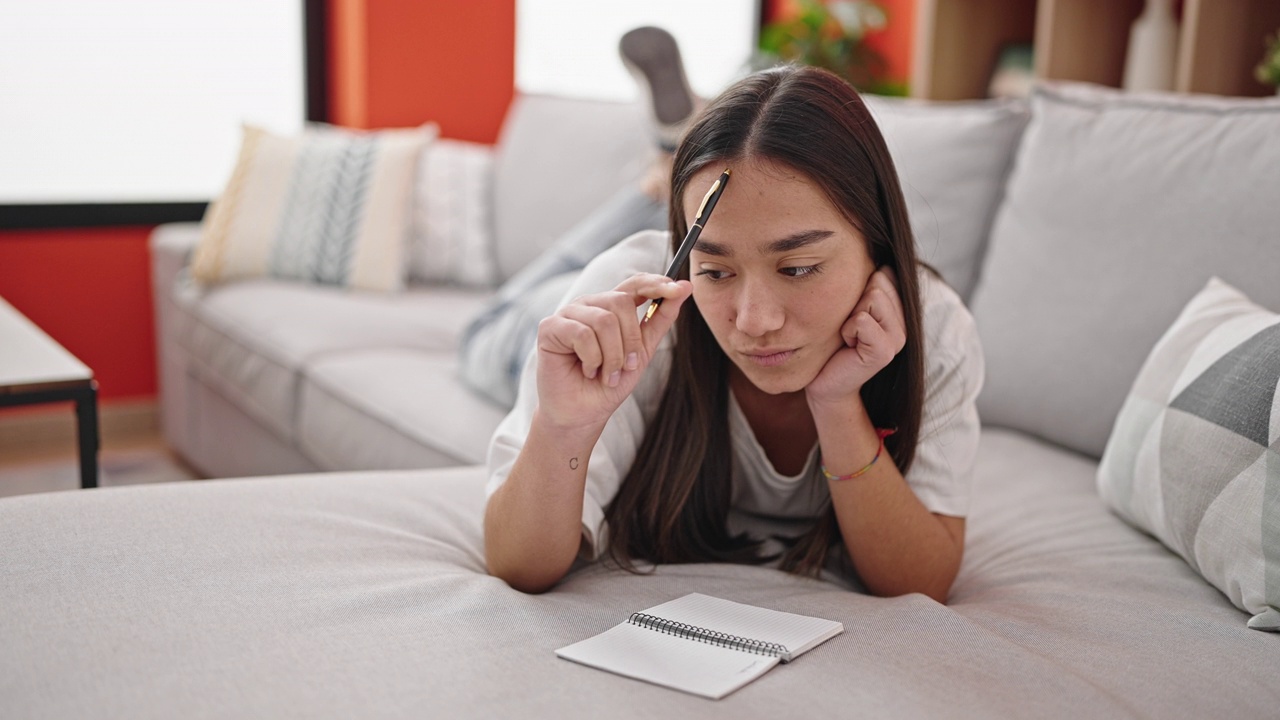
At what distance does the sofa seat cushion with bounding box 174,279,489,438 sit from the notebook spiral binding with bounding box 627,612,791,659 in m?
1.44

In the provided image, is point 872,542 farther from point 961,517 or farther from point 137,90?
point 137,90

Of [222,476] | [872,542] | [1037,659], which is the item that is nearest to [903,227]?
[872,542]

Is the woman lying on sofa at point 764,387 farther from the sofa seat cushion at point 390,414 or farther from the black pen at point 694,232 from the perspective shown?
the sofa seat cushion at point 390,414

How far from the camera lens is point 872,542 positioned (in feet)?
3.91

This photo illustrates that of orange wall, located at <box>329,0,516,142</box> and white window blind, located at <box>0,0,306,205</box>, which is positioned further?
orange wall, located at <box>329,0,516,142</box>

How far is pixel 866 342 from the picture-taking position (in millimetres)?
1121

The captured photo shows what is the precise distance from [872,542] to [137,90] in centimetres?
302

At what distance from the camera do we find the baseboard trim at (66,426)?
127 inches

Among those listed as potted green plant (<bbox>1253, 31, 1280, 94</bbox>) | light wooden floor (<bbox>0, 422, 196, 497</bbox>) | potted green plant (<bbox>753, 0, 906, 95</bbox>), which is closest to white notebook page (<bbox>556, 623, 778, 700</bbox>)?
potted green plant (<bbox>1253, 31, 1280, 94</bbox>)

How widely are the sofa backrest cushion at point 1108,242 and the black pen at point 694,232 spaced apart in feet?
2.84

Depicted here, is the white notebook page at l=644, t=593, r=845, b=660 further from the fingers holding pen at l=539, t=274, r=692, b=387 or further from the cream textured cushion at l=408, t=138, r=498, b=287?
the cream textured cushion at l=408, t=138, r=498, b=287

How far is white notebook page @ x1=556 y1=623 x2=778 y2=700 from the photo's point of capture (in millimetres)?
902

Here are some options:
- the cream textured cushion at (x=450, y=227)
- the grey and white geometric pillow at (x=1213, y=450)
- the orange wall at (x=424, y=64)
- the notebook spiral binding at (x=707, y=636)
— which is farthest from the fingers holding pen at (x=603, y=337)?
the orange wall at (x=424, y=64)

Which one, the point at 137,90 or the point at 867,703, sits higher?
the point at 137,90
